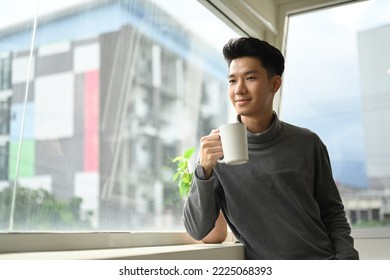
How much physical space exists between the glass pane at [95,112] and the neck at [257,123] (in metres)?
0.36

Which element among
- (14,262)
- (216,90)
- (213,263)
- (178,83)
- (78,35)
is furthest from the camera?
(216,90)

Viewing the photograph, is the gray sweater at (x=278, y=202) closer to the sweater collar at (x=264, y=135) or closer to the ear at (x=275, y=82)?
Answer: the sweater collar at (x=264, y=135)

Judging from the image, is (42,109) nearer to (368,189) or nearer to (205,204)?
(205,204)

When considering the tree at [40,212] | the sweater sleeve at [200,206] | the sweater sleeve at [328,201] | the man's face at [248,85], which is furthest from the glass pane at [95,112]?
the sweater sleeve at [328,201]

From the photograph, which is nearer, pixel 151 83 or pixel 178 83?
pixel 151 83

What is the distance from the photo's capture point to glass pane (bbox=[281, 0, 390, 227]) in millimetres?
1974

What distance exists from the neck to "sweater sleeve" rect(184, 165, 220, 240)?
0.23 metres

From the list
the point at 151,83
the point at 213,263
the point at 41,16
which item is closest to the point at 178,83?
the point at 151,83

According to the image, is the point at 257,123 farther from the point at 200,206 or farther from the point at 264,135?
the point at 200,206

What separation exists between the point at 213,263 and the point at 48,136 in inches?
20.2

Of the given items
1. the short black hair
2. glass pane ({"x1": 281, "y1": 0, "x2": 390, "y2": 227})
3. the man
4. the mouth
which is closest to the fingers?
the man

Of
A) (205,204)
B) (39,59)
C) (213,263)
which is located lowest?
(213,263)

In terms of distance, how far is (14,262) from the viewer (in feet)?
2.39

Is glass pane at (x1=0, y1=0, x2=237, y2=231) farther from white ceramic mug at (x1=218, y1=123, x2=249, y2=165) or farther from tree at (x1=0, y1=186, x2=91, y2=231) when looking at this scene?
white ceramic mug at (x1=218, y1=123, x2=249, y2=165)
